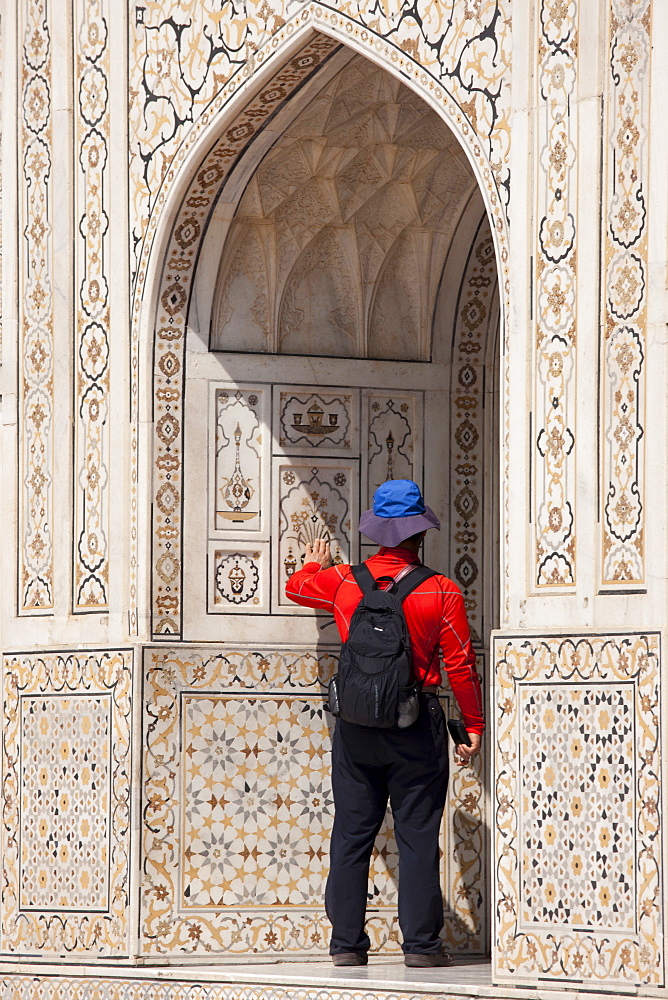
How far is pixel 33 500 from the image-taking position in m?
7.68

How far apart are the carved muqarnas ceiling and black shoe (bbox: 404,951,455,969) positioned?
7.55 feet

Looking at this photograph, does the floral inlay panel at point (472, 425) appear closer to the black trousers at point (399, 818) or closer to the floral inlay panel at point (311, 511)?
the floral inlay panel at point (311, 511)

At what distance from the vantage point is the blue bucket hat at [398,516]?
6980 mm

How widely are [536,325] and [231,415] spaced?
5.41 feet

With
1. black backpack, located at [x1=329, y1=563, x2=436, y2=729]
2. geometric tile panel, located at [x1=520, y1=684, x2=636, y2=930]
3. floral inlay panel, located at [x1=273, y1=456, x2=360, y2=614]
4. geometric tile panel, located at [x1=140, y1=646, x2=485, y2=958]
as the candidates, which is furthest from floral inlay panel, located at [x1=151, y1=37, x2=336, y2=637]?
geometric tile panel, located at [x1=520, y1=684, x2=636, y2=930]

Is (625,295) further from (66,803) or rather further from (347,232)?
(66,803)

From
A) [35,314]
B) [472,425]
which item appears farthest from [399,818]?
[35,314]

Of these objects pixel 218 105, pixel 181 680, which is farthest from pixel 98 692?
pixel 218 105

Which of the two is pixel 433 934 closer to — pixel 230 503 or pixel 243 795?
pixel 243 795

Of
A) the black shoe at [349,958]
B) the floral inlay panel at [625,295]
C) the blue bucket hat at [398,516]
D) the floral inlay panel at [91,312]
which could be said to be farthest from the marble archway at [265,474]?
the floral inlay panel at [625,295]

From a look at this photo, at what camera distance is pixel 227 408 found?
24.9 ft

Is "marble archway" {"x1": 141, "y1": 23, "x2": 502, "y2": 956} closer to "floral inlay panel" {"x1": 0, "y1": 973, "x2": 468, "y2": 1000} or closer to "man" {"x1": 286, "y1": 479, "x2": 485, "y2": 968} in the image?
"floral inlay panel" {"x1": 0, "y1": 973, "x2": 468, "y2": 1000}

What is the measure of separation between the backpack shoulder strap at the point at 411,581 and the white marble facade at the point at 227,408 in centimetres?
32

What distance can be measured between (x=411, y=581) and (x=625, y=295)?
4.40 feet
